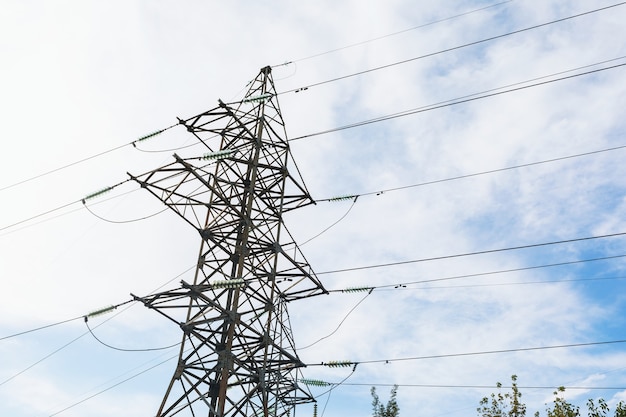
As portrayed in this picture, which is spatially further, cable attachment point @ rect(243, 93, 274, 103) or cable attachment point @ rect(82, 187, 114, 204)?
cable attachment point @ rect(243, 93, 274, 103)

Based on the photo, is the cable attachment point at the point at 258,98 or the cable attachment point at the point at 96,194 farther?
the cable attachment point at the point at 258,98

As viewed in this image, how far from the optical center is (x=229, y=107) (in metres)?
22.3

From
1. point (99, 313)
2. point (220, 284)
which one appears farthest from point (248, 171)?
point (99, 313)

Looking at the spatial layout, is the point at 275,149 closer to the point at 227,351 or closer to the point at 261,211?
the point at 261,211

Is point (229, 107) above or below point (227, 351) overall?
above

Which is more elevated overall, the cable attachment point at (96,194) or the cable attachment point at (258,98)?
the cable attachment point at (258,98)

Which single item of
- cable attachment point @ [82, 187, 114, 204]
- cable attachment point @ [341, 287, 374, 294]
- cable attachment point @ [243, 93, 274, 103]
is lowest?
cable attachment point @ [341, 287, 374, 294]

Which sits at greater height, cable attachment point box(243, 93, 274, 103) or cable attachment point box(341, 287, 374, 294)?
cable attachment point box(243, 93, 274, 103)

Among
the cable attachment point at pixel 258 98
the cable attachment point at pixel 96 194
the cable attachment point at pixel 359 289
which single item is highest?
the cable attachment point at pixel 258 98

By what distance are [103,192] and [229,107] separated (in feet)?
20.3

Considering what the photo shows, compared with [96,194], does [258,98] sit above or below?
above

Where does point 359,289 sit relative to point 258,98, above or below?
below

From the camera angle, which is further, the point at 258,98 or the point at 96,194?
the point at 258,98

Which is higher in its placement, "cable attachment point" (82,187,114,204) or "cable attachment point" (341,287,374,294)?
"cable attachment point" (82,187,114,204)
